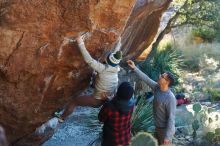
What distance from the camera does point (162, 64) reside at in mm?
17719

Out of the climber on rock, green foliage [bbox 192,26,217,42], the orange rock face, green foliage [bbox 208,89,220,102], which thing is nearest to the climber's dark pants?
the climber on rock

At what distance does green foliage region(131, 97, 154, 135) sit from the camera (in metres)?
10.2

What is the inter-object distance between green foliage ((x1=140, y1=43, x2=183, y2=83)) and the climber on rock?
9392 mm

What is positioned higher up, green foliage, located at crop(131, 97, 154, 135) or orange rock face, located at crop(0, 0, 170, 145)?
orange rock face, located at crop(0, 0, 170, 145)

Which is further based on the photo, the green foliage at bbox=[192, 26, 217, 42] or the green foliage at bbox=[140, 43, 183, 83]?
the green foliage at bbox=[192, 26, 217, 42]

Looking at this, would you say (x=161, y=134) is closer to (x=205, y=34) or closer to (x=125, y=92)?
(x=125, y=92)

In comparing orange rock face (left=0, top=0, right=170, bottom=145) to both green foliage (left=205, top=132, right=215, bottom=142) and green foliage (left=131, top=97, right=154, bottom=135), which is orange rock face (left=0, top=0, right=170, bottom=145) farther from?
green foliage (left=205, top=132, right=215, bottom=142)

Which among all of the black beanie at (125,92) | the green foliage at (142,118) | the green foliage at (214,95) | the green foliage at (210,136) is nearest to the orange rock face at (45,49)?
the black beanie at (125,92)

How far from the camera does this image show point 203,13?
16.7m

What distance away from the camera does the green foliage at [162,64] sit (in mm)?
16938

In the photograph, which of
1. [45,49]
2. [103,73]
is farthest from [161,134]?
[45,49]

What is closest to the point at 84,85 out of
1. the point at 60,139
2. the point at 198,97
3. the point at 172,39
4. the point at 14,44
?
the point at 14,44

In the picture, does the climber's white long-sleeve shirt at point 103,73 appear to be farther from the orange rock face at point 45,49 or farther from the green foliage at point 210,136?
the green foliage at point 210,136

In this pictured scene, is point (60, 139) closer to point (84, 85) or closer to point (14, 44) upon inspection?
point (84, 85)
